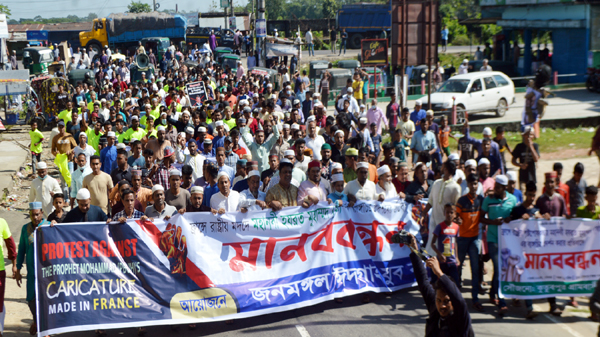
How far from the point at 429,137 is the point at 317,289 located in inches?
219

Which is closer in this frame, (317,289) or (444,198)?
(317,289)

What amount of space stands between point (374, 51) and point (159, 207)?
58.1 ft

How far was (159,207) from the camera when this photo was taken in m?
7.83

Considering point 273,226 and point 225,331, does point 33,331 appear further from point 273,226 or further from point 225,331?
point 273,226

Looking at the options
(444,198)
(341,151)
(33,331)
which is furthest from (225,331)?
(341,151)

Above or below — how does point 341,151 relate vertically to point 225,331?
above

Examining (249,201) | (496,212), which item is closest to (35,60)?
(249,201)

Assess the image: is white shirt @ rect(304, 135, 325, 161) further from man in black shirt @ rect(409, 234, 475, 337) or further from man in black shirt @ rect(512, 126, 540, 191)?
man in black shirt @ rect(409, 234, 475, 337)

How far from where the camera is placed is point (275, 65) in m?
31.7

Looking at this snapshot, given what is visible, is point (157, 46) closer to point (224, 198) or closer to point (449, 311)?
point (224, 198)

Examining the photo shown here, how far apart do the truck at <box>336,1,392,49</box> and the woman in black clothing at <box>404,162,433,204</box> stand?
134 feet

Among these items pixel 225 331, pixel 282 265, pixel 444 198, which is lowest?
pixel 225 331

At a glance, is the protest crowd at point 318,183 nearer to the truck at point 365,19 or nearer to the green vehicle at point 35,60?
the green vehicle at point 35,60

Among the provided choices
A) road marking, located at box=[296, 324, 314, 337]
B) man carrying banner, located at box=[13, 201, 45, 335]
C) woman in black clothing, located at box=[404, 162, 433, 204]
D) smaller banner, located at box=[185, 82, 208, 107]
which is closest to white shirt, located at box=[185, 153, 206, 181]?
man carrying banner, located at box=[13, 201, 45, 335]
